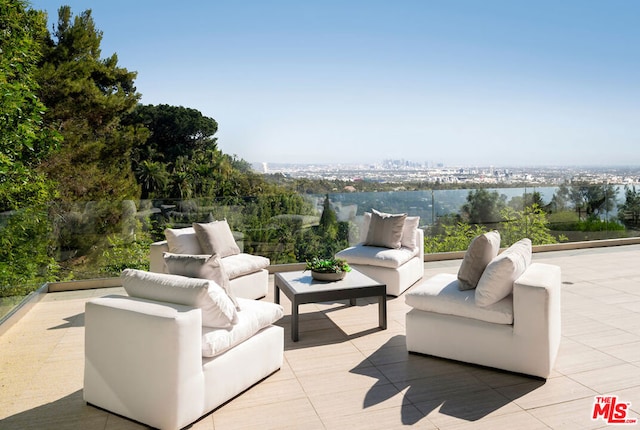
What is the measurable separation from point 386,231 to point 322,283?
1.72 m

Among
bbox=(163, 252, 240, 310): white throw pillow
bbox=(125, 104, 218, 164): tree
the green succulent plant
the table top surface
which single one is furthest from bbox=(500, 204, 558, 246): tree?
bbox=(125, 104, 218, 164): tree

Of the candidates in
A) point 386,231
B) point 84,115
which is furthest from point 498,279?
point 84,115

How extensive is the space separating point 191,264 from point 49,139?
330 centimetres

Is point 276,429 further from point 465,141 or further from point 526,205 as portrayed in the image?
point 465,141

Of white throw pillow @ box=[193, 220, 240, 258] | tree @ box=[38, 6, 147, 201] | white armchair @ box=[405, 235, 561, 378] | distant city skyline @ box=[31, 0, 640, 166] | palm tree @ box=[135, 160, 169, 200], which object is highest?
distant city skyline @ box=[31, 0, 640, 166]

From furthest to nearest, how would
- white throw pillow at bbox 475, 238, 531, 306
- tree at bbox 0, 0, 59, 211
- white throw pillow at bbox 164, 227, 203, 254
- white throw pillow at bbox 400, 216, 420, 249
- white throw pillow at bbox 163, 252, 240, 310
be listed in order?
white throw pillow at bbox 400, 216, 420, 249 < white throw pillow at bbox 164, 227, 203, 254 < tree at bbox 0, 0, 59, 211 < white throw pillow at bbox 475, 238, 531, 306 < white throw pillow at bbox 163, 252, 240, 310

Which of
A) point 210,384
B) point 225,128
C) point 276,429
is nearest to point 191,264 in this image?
point 210,384

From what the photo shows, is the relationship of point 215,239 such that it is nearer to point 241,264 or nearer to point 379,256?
point 241,264

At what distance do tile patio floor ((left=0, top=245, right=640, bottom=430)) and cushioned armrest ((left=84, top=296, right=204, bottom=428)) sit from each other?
0.14 meters

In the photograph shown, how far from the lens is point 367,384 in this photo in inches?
120

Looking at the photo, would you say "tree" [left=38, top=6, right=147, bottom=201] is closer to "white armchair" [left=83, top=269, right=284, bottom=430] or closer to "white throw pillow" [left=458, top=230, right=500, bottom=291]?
"white armchair" [left=83, top=269, right=284, bottom=430]

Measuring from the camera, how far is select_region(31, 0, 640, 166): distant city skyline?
1291 cm

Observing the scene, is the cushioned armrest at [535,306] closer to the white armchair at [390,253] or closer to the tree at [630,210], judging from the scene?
the white armchair at [390,253]

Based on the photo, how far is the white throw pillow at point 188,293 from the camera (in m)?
2.63
